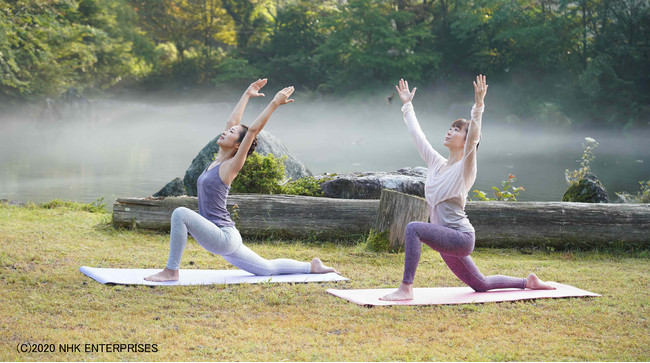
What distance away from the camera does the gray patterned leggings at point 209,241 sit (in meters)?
5.20

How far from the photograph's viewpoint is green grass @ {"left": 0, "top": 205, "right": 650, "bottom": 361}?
12.4 ft

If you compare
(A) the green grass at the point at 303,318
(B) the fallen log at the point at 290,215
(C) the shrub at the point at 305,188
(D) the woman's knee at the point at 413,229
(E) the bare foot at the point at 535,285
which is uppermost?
(C) the shrub at the point at 305,188

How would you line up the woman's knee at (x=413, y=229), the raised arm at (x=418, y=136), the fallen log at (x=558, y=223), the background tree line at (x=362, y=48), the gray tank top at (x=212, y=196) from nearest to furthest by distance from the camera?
the woman's knee at (x=413, y=229), the raised arm at (x=418, y=136), the gray tank top at (x=212, y=196), the fallen log at (x=558, y=223), the background tree line at (x=362, y=48)

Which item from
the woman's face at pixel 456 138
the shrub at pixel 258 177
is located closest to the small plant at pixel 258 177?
the shrub at pixel 258 177

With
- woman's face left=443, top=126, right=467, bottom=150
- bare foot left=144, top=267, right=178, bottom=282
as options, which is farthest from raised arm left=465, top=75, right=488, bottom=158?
bare foot left=144, top=267, right=178, bottom=282

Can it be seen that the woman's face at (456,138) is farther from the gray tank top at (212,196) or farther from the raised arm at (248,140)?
the gray tank top at (212,196)

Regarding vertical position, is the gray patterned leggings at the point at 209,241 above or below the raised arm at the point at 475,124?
below

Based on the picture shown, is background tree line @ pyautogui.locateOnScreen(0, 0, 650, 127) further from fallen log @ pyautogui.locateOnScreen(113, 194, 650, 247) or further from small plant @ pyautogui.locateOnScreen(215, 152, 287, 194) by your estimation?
fallen log @ pyautogui.locateOnScreen(113, 194, 650, 247)

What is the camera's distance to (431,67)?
37562 mm

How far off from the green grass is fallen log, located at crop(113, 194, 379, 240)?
42.6 inches

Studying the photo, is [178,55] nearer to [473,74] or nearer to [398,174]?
[473,74]

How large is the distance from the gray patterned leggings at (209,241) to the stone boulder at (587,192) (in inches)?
196

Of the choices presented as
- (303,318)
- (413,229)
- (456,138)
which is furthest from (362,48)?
(303,318)

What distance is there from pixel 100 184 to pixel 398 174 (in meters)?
8.44
